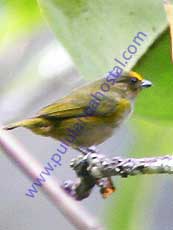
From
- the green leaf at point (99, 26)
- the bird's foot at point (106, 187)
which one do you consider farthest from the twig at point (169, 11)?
the bird's foot at point (106, 187)

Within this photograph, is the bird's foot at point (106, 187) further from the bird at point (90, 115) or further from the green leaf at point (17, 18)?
the green leaf at point (17, 18)

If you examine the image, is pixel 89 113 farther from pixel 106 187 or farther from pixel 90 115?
pixel 106 187

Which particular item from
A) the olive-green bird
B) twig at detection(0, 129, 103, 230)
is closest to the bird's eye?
the olive-green bird

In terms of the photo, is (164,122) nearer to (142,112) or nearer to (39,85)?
(142,112)

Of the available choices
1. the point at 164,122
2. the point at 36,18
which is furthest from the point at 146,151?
the point at 36,18

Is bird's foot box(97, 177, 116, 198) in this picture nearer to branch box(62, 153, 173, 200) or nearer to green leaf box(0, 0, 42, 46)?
branch box(62, 153, 173, 200)

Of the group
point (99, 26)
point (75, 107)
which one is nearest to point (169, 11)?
point (99, 26)

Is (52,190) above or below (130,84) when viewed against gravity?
below
